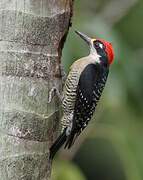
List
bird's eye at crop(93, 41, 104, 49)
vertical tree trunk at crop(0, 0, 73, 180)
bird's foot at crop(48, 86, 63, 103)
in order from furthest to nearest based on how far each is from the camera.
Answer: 1. bird's eye at crop(93, 41, 104, 49)
2. bird's foot at crop(48, 86, 63, 103)
3. vertical tree trunk at crop(0, 0, 73, 180)

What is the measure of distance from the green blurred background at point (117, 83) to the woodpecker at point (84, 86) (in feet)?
0.25

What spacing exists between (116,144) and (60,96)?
46.4 inches

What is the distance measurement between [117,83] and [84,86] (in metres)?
0.26

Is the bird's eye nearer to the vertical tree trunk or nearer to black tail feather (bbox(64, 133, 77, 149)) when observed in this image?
black tail feather (bbox(64, 133, 77, 149))

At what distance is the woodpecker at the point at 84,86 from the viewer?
5492 millimetres

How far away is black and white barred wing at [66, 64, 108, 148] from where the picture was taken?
5.53 metres

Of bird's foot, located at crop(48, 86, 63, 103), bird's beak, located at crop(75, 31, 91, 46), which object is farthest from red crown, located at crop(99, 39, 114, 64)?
bird's foot, located at crop(48, 86, 63, 103)

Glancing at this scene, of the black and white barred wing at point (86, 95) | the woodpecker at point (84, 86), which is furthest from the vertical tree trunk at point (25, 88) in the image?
the black and white barred wing at point (86, 95)

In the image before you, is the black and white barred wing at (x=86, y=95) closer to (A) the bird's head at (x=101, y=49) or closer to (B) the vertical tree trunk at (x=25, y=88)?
(A) the bird's head at (x=101, y=49)

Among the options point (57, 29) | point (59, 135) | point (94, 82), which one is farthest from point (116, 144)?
point (57, 29)

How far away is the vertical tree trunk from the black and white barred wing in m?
0.89

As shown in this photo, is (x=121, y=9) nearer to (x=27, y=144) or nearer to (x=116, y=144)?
(x=116, y=144)

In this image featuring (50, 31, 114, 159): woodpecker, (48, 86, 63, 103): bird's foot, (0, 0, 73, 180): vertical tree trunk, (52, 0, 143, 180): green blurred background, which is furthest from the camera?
(52, 0, 143, 180): green blurred background

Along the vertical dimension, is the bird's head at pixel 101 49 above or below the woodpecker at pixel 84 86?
above
